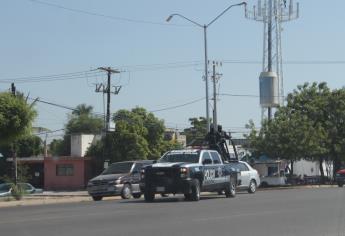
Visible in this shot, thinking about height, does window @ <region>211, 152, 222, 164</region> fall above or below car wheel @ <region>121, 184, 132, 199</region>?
above

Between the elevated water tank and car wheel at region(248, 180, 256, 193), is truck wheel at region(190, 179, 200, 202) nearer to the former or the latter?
car wheel at region(248, 180, 256, 193)

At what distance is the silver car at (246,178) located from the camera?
101 feet

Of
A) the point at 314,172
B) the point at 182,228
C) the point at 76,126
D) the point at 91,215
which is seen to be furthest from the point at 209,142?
the point at 76,126

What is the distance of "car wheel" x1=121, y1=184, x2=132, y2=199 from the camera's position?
29.0 m

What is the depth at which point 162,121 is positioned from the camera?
234 feet

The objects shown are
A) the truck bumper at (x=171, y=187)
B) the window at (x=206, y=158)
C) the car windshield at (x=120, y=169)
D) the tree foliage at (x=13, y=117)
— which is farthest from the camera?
the car windshield at (x=120, y=169)

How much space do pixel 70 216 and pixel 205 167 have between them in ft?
27.7

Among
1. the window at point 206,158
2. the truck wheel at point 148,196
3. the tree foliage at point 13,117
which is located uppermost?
the tree foliage at point 13,117

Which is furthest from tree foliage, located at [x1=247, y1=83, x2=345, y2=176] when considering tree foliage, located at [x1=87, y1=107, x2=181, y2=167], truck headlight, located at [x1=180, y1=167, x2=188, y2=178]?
truck headlight, located at [x1=180, y1=167, x2=188, y2=178]

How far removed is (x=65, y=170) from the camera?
214 feet

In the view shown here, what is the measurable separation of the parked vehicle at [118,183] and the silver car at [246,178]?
14.5 feet

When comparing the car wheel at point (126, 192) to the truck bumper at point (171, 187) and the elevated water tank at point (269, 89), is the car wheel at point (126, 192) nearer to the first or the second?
the truck bumper at point (171, 187)

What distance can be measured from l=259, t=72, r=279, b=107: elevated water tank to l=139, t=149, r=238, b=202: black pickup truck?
39.5 m

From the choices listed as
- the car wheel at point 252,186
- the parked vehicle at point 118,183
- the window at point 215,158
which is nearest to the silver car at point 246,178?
the car wheel at point 252,186
